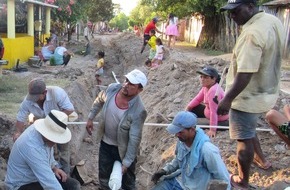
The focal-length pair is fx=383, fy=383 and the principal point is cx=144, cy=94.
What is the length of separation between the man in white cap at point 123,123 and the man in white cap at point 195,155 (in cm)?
82

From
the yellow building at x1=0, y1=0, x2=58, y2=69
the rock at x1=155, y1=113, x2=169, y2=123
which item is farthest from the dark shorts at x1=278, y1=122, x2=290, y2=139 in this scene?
the yellow building at x1=0, y1=0, x2=58, y2=69

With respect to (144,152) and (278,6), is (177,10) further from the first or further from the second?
(144,152)

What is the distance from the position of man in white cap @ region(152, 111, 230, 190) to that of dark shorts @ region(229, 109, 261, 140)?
32 centimetres

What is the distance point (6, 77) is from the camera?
1239 centimetres

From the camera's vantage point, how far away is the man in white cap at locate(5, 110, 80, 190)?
381 cm

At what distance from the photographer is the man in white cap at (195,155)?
382 cm

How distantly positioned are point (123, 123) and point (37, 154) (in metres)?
1.33

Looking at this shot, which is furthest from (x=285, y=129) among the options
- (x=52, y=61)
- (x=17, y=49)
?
(x=52, y=61)

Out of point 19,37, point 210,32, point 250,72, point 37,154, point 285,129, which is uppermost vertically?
point 210,32

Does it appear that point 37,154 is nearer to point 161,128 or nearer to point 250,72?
point 250,72

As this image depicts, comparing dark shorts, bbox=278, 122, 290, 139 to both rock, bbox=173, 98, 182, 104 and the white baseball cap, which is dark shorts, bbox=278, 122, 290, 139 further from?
rock, bbox=173, 98, 182, 104

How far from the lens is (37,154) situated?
379 centimetres

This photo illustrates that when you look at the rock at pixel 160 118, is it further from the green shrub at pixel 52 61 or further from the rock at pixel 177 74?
the green shrub at pixel 52 61

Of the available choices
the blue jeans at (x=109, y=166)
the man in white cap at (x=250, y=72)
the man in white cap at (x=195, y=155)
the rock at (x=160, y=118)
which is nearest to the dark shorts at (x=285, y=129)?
the man in white cap at (x=250, y=72)
